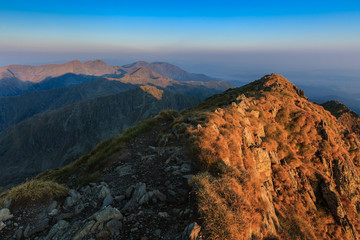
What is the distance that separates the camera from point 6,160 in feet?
462

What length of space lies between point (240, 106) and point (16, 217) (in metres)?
20.6

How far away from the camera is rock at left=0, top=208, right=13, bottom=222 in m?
6.73

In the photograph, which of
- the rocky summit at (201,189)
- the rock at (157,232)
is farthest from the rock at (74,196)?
the rock at (157,232)

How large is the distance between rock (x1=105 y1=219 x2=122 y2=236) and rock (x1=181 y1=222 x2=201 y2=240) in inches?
87.0

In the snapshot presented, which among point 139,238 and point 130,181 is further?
point 130,181

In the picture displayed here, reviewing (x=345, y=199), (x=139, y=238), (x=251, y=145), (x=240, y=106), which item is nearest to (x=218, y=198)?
(x=139, y=238)

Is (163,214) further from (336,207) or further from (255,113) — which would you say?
(336,207)

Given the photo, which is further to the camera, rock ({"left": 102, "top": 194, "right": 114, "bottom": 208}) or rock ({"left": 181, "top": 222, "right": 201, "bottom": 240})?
rock ({"left": 102, "top": 194, "right": 114, "bottom": 208})

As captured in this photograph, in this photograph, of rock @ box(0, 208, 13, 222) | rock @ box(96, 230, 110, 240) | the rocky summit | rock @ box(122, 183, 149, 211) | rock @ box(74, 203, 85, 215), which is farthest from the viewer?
rock @ box(74, 203, 85, 215)

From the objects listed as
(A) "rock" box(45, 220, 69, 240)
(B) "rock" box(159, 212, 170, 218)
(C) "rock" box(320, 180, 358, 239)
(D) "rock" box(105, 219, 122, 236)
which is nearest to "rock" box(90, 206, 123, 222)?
(D) "rock" box(105, 219, 122, 236)

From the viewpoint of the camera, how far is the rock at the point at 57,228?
19.9 ft

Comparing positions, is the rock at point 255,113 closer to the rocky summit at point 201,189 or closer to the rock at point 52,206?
the rocky summit at point 201,189

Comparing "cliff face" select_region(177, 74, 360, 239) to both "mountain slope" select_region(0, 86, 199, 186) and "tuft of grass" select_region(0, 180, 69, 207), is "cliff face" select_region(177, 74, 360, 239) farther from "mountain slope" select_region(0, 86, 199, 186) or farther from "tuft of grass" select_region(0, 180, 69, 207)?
"mountain slope" select_region(0, 86, 199, 186)

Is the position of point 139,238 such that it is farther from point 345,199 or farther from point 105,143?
point 345,199
